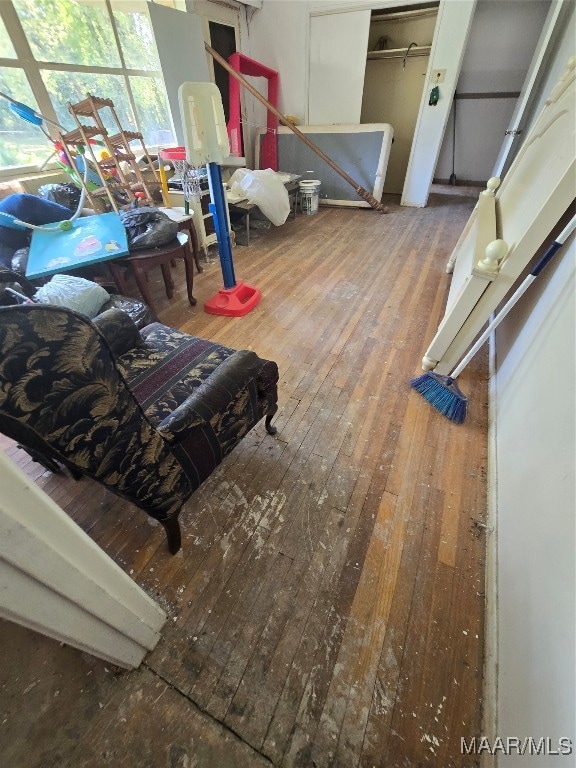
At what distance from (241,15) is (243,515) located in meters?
5.83

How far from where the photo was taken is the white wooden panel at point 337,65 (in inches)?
146

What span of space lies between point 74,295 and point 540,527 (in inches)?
80.1

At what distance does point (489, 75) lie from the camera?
4.70 meters

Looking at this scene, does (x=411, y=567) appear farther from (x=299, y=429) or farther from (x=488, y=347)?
(x=488, y=347)

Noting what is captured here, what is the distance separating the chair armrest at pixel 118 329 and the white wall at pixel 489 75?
664 cm

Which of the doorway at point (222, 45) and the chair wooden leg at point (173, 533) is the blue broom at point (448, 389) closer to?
the chair wooden leg at point (173, 533)

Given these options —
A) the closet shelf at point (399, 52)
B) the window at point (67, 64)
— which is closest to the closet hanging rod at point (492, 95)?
the closet shelf at point (399, 52)

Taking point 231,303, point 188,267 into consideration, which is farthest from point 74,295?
point 231,303

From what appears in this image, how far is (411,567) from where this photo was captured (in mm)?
1052

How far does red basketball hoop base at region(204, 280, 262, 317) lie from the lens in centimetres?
226

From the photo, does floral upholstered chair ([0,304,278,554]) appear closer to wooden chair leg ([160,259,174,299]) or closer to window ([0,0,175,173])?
wooden chair leg ([160,259,174,299])

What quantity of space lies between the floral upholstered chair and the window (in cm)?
228

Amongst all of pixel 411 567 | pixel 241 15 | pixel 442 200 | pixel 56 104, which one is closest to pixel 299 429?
pixel 411 567

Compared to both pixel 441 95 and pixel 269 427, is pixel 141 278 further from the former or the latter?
pixel 441 95
